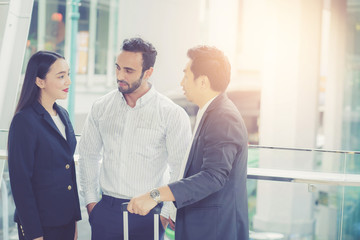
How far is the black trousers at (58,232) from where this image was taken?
7.07 ft

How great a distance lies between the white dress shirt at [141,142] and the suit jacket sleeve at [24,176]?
33 centimetres

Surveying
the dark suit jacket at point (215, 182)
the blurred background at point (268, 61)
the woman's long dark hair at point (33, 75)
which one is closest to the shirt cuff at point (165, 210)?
the dark suit jacket at point (215, 182)

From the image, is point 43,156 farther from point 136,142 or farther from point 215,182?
point 215,182

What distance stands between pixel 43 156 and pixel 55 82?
32 centimetres

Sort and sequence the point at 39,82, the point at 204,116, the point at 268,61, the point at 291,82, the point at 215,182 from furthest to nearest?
the point at 268,61 < the point at 291,82 < the point at 39,82 < the point at 204,116 < the point at 215,182

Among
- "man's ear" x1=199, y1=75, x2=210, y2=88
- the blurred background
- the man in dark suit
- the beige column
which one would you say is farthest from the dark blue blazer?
the beige column

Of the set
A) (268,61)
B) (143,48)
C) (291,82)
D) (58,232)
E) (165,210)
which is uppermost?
(268,61)

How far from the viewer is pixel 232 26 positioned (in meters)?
11.2

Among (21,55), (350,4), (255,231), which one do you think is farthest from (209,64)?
(350,4)

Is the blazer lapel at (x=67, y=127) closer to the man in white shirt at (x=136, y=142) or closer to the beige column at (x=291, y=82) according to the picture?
the man in white shirt at (x=136, y=142)

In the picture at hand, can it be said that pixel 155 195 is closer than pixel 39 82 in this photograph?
Yes

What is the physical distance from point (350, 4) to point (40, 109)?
426 inches

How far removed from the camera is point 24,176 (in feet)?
6.73

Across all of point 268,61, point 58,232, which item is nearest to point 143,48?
point 58,232
